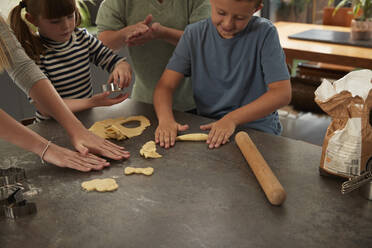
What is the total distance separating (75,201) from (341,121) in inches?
25.6

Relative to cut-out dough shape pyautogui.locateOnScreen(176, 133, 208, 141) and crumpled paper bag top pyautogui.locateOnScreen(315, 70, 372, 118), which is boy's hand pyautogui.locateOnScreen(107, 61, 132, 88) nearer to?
cut-out dough shape pyautogui.locateOnScreen(176, 133, 208, 141)

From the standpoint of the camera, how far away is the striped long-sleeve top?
1.54m

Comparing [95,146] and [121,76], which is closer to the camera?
[95,146]

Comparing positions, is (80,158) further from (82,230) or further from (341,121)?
(341,121)

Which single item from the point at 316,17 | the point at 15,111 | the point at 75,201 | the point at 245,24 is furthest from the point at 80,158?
the point at 316,17

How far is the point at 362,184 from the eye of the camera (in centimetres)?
88

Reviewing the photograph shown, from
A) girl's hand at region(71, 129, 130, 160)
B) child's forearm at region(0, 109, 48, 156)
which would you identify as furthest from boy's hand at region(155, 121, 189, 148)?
child's forearm at region(0, 109, 48, 156)

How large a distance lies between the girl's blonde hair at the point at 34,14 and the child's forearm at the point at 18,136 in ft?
1.54

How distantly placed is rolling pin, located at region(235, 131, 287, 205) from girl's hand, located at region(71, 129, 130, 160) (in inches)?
12.8

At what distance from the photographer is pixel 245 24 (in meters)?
1.34

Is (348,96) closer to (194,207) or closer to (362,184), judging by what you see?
(362,184)

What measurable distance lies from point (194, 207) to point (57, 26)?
2.97ft

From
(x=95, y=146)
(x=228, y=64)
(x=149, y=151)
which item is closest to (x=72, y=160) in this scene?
(x=95, y=146)

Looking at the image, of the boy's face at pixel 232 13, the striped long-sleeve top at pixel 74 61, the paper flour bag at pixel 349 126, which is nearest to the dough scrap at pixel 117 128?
the striped long-sleeve top at pixel 74 61
